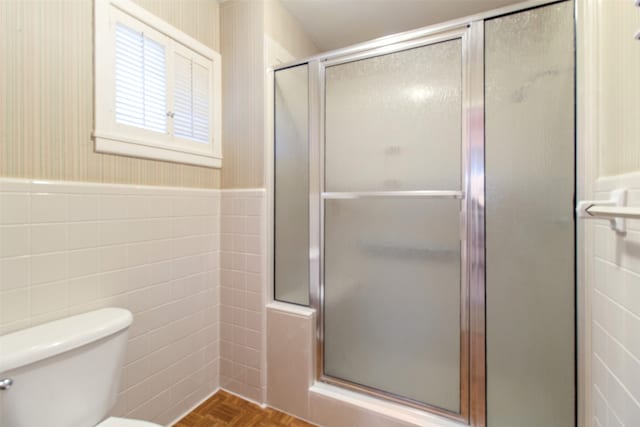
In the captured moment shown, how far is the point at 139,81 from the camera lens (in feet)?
4.38

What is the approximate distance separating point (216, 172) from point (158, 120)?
43cm

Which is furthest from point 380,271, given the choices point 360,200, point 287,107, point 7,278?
point 7,278

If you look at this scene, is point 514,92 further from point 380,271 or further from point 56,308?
point 56,308

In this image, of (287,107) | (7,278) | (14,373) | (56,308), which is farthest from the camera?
(287,107)

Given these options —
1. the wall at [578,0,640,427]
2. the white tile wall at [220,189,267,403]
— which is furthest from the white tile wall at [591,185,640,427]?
the white tile wall at [220,189,267,403]

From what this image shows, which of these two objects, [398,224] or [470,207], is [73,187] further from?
[470,207]

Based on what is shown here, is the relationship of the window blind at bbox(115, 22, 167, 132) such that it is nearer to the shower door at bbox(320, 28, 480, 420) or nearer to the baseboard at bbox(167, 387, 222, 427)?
the shower door at bbox(320, 28, 480, 420)

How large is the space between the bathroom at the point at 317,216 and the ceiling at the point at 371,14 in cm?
2

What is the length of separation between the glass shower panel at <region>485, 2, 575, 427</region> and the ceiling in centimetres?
85

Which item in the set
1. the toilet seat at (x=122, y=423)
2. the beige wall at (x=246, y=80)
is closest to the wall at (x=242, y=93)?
the beige wall at (x=246, y=80)

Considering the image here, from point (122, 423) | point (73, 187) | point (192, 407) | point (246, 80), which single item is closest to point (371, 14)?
point (246, 80)

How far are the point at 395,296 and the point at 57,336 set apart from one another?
4.42 ft

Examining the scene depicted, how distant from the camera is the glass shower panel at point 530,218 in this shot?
110cm

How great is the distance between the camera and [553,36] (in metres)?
1.11
